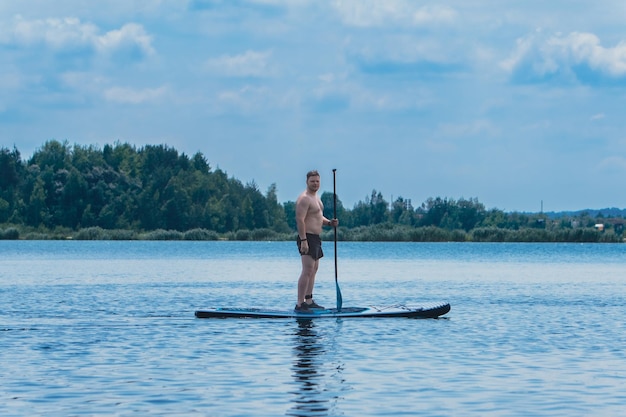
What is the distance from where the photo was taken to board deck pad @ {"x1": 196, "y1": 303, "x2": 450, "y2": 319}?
21375 millimetres

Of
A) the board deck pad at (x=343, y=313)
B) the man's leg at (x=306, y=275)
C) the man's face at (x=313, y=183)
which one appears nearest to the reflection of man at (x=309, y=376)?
the board deck pad at (x=343, y=313)

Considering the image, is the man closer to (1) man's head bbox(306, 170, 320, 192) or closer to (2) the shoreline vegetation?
(1) man's head bbox(306, 170, 320, 192)

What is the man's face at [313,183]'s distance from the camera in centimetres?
2066

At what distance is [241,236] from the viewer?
142125 mm

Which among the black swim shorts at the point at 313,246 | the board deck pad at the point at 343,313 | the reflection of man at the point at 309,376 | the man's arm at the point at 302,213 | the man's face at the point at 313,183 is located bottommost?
the reflection of man at the point at 309,376

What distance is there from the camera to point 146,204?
14000 cm

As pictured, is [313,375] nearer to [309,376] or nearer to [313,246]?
[309,376]

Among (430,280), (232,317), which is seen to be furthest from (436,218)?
(232,317)

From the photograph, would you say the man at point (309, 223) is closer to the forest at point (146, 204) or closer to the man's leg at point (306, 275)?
the man's leg at point (306, 275)

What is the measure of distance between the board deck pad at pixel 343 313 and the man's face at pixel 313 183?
2.25 metres

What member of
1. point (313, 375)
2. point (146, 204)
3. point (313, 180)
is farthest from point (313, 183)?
point (146, 204)

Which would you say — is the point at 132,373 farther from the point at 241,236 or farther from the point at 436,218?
the point at 436,218

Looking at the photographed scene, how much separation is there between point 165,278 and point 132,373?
31.6 meters

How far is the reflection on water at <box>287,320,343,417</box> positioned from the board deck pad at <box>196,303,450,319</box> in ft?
2.27
